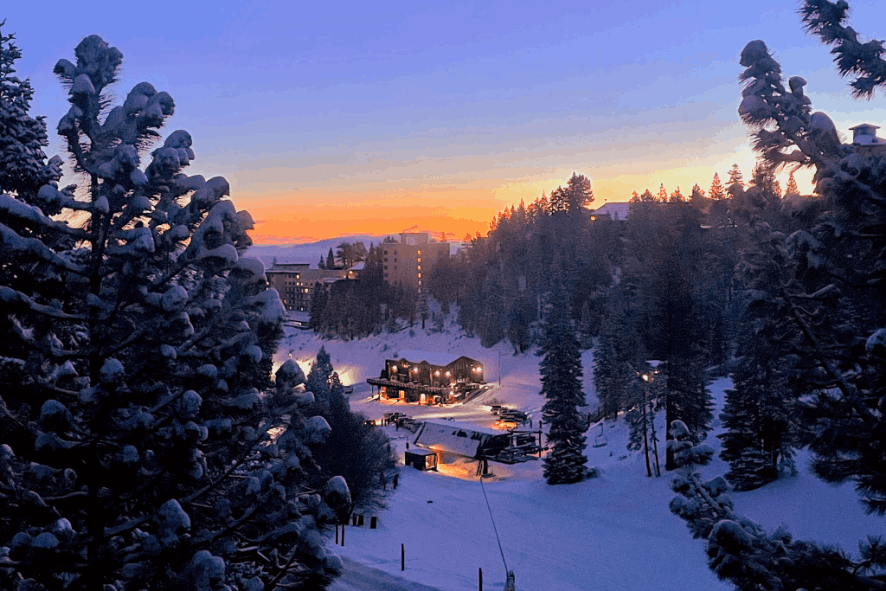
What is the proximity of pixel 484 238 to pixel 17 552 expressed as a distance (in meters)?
130

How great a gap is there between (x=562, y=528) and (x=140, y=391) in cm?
2746

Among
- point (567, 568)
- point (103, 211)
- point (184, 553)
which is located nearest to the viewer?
point (184, 553)

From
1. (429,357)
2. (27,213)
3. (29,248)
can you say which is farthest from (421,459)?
(27,213)

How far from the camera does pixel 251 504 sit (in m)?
6.55

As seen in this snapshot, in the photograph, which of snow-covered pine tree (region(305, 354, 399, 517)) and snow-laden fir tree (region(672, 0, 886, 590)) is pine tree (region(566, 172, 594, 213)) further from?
snow-laden fir tree (region(672, 0, 886, 590))

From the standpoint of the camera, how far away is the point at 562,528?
2970 centimetres

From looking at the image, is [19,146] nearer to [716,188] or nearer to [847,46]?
[847,46]

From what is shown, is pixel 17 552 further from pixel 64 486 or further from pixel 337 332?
pixel 337 332

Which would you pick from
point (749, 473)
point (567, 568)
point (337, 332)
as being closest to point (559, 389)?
point (749, 473)

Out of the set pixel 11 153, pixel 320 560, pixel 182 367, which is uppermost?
pixel 11 153

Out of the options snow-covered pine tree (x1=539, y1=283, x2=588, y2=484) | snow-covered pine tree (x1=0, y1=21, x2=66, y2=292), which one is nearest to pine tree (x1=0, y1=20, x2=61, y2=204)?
snow-covered pine tree (x1=0, y1=21, x2=66, y2=292)

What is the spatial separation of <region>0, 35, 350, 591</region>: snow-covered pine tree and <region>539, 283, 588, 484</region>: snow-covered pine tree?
3369 centimetres

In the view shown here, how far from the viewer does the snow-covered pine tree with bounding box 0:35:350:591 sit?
231 inches

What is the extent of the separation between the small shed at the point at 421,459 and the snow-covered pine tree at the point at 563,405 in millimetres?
A: 10730
